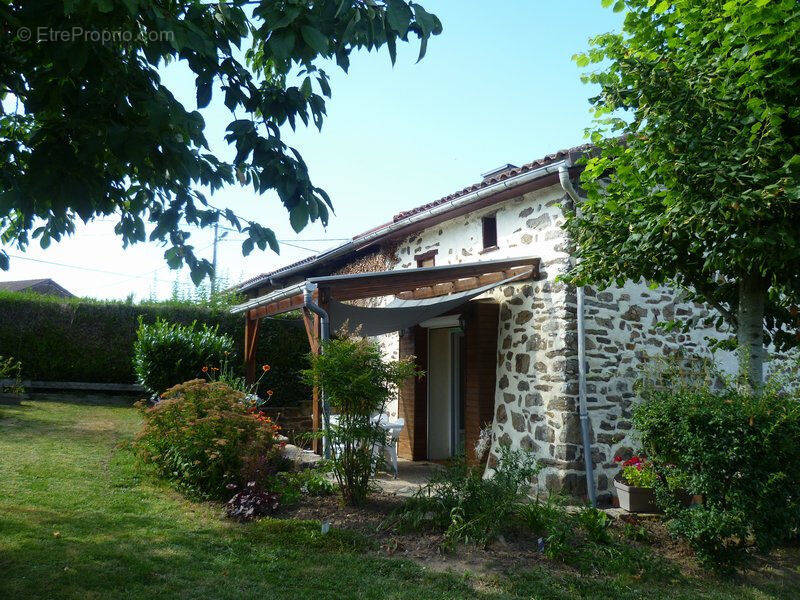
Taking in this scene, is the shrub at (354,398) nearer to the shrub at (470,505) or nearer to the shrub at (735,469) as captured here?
the shrub at (470,505)

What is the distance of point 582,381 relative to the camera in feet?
24.9

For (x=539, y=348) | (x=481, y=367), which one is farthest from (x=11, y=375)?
(x=539, y=348)

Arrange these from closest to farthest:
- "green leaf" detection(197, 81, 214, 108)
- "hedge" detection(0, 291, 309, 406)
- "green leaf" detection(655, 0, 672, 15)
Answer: "green leaf" detection(197, 81, 214, 108)
"green leaf" detection(655, 0, 672, 15)
"hedge" detection(0, 291, 309, 406)

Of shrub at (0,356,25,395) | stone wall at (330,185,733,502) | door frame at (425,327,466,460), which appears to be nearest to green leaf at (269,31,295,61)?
stone wall at (330,185,733,502)

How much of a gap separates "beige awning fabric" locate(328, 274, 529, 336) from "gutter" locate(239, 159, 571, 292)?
4.01 ft

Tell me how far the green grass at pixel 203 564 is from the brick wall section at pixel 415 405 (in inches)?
176

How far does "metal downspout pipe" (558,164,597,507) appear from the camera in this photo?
7313 millimetres

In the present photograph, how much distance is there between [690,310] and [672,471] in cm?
384

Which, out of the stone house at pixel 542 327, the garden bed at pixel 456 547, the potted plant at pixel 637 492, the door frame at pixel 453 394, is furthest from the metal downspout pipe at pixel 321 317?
the door frame at pixel 453 394

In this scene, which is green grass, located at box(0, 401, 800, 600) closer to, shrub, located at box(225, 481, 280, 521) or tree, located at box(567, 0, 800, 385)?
shrub, located at box(225, 481, 280, 521)

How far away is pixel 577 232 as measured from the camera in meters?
6.28

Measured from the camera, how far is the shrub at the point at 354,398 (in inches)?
247

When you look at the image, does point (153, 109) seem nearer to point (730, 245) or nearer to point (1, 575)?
point (1, 575)

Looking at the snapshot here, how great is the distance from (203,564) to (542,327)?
4.96 m
